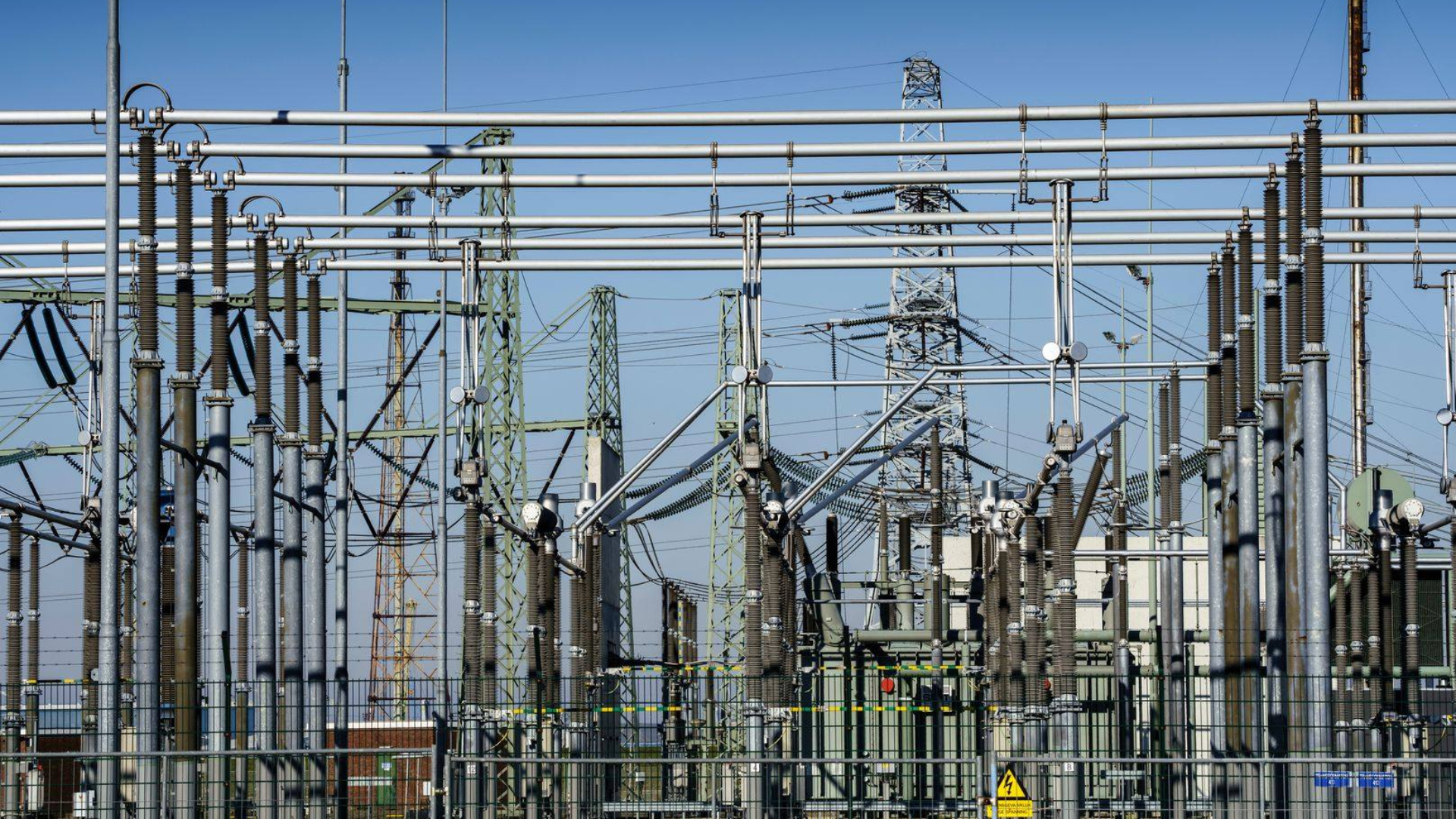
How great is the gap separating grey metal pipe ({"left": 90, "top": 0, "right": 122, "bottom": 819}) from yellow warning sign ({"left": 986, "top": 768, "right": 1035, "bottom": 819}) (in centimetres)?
689

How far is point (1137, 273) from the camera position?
38.0m

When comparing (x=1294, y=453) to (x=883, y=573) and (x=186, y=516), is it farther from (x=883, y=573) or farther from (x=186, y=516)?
(x=883, y=573)

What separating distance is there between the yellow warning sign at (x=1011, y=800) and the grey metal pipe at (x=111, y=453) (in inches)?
271

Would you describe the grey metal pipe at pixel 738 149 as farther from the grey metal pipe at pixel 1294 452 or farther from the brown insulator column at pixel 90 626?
the brown insulator column at pixel 90 626

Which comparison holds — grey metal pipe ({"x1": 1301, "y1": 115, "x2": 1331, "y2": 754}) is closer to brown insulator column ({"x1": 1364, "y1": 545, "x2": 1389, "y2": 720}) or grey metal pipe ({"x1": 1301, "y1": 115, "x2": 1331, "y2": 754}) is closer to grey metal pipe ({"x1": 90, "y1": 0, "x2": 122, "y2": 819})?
brown insulator column ({"x1": 1364, "y1": 545, "x2": 1389, "y2": 720})

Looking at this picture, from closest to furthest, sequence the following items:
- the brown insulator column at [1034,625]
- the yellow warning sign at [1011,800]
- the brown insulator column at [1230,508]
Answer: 1. the yellow warning sign at [1011,800]
2. the brown insulator column at [1230,508]
3. the brown insulator column at [1034,625]

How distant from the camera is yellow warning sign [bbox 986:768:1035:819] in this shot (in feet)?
44.1

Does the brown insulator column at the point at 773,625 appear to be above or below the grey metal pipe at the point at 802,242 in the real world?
below

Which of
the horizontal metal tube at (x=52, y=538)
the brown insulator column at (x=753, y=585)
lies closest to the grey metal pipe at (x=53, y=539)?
the horizontal metal tube at (x=52, y=538)

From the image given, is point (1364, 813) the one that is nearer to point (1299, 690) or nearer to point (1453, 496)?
point (1299, 690)

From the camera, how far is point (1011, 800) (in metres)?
13.5

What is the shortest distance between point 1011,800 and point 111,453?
7751 millimetres

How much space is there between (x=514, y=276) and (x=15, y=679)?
64.7 feet

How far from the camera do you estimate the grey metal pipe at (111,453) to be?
14.7m
